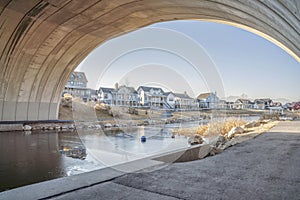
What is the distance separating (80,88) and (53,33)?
17428 mm

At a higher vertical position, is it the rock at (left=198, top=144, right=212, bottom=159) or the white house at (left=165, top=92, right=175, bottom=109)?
the white house at (left=165, top=92, right=175, bottom=109)

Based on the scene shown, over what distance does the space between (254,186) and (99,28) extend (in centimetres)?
1267

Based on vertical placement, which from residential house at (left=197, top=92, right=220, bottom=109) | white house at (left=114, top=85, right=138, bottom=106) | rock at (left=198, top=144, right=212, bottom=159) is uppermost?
white house at (left=114, top=85, right=138, bottom=106)

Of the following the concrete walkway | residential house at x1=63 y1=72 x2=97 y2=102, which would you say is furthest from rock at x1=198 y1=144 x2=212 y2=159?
residential house at x1=63 y1=72 x2=97 y2=102

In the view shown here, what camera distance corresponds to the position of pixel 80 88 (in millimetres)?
31391

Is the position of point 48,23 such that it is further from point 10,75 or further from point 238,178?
point 238,178

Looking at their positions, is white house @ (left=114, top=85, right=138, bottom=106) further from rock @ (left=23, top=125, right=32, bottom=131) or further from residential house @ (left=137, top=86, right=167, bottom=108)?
rock @ (left=23, top=125, right=32, bottom=131)

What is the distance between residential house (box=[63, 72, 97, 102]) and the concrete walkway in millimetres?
24449

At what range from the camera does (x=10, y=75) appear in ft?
51.7

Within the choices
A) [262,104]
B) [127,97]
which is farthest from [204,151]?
[262,104]

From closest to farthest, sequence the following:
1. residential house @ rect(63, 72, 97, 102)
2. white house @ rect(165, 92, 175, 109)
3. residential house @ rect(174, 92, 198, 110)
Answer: residential house @ rect(174, 92, 198, 110)
white house @ rect(165, 92, 175, 109)
residential house @ rect(63, 72, 97, 102)

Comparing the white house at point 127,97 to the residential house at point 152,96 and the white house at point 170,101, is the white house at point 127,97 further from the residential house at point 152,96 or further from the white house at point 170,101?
the white house at point 170,101

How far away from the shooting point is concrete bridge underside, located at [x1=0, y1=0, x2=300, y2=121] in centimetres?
1024

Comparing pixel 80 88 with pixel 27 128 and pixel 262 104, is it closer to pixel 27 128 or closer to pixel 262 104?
pixel 27 128
